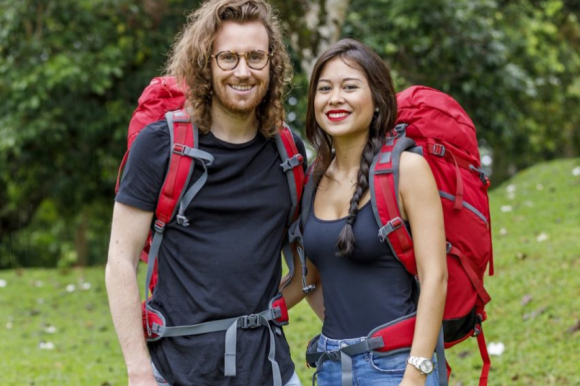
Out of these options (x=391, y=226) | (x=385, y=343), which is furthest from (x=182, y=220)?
(x=385, y=343)

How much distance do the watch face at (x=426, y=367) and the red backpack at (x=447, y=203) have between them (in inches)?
4.2

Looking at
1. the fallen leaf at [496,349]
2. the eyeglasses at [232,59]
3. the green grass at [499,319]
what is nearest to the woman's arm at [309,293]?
the eyeglasses at [232,59]

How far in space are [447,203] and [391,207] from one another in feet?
0.81

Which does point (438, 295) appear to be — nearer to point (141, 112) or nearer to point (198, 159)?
point (198, 159)

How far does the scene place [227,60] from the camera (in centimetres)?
289

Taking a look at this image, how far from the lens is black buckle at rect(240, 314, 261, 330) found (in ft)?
9.19

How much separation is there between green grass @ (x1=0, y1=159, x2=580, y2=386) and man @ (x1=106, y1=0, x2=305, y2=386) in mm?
3261

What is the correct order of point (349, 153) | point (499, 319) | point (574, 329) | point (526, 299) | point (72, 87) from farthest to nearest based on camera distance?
point (72, 87)
point (526, 299)
point (499, 319)
point (574, 329)
point (349, 153)

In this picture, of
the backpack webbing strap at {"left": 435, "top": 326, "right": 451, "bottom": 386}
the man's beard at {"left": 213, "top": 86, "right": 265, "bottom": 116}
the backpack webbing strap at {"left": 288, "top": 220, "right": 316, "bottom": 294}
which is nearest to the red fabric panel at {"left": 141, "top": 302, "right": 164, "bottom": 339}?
the backpack webbing strap at {"left": 288, "top": 220, "right": 316, "bottom": 294}

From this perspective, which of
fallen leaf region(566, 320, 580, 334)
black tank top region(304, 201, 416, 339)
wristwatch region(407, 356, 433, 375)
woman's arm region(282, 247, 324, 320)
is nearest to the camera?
wristwatch region(407, 356, 433, 375)

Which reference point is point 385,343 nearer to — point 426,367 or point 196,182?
point 426,367

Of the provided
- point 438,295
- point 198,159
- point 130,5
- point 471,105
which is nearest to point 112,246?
point 198,159

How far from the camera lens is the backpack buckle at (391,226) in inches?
109

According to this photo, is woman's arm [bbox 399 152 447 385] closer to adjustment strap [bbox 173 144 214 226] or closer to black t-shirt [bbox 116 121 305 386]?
black t-shirt [bbox 116 121 305 386]
